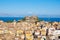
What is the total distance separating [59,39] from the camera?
2847 cm

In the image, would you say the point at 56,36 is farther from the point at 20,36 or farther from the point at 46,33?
the point at 20,36

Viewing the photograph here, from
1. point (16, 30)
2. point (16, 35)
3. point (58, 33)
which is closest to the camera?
point (16, 35)

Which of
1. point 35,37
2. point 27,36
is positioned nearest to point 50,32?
point 35,37

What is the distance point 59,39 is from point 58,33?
121 cm

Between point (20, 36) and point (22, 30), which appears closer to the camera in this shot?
point (20, 36)

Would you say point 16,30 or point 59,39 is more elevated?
point 16,30

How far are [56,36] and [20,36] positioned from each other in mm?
6117

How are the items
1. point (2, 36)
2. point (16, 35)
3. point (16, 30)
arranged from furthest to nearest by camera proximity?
point (16, 30), point (16, 35), point (2, 36)

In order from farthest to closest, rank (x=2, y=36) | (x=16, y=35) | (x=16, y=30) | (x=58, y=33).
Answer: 1. (x=58, y=33)
2. (x=16, y=30)
3. (x=16, y=35)
4. (x=2, y=36)

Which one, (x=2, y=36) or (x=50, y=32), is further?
(x=50, y=32)

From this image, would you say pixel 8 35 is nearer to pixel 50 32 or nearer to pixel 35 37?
pixel 35 37

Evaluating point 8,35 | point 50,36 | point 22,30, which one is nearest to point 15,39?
point 8,35

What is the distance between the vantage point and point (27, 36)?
25.9 m

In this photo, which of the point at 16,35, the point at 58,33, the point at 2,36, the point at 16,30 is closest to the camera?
the point at 2,36
